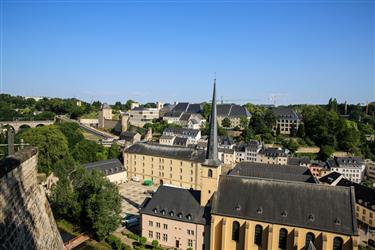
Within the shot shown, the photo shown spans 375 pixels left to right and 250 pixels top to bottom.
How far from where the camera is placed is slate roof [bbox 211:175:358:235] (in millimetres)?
26906

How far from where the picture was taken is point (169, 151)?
57312 mm

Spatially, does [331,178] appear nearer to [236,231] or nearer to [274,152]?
[274,152]

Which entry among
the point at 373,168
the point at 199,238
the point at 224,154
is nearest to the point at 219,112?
the point at 224,154

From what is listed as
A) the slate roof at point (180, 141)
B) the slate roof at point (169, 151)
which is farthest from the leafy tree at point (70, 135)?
the slate roof at point (180, 141)

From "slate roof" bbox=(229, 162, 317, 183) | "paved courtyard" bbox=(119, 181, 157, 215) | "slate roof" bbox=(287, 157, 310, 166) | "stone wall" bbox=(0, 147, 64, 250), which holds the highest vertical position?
"stone wall" bbox=(0, 147, 64, 250)

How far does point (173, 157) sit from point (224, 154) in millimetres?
19167

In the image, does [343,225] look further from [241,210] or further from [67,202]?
[67,202]

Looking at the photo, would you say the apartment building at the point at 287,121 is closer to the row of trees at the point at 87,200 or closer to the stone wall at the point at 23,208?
the row of trees at the point at 87,200

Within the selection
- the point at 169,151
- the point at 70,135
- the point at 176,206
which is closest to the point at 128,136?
the point at 70,135

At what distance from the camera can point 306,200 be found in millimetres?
28578

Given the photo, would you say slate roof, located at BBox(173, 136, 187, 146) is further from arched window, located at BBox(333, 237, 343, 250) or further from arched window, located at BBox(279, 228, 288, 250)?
arched window, located at BBox(333, 237, 343, 250)

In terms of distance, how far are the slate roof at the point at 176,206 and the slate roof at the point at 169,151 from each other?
63.6 ft

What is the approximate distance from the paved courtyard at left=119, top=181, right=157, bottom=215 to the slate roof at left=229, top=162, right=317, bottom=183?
1675 centimetres

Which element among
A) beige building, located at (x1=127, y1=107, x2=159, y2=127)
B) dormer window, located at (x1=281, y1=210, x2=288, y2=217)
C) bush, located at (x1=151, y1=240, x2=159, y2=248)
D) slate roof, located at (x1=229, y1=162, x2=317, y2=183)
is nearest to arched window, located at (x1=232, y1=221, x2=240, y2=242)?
dormer window, located at (x1=281, y1=210, x2=288, y2=217)
